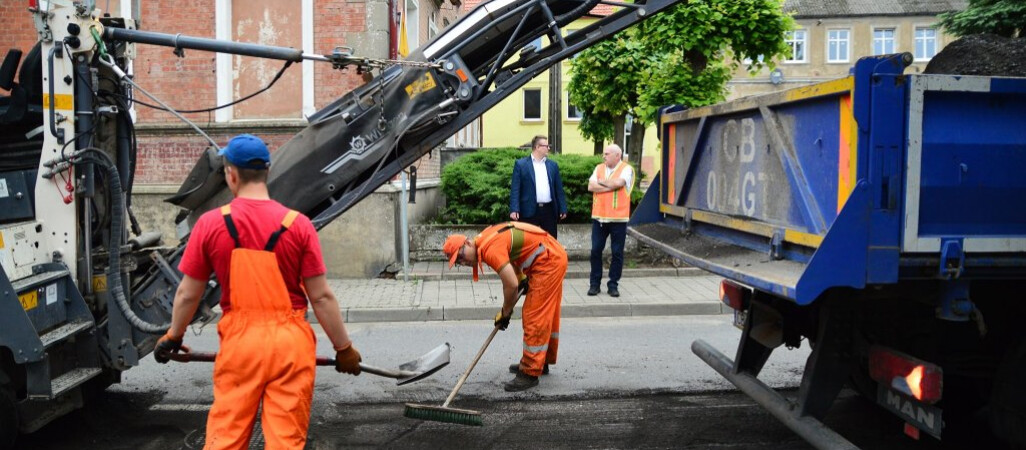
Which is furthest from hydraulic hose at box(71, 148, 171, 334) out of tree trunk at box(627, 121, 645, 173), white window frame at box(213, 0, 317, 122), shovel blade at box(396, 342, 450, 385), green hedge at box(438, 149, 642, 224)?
tree trunk at box(627, 121, 645, 173)

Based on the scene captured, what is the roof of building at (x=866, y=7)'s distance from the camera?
4300 cm

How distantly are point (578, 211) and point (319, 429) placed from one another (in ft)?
24.9

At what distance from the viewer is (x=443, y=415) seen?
501 centimetres

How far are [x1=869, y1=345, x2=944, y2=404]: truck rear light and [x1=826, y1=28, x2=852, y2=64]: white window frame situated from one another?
4306cm

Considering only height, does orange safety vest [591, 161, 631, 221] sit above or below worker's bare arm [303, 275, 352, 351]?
above

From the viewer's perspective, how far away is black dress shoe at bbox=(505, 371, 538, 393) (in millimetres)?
6043

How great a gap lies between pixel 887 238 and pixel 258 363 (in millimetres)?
2549

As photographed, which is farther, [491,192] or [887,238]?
[491,192]

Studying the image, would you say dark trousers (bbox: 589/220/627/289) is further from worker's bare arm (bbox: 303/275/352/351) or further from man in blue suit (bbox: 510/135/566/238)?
worker's bare arm (bbox: 303/275/352/351)

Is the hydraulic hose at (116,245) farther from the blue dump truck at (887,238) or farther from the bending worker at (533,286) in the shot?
the blue dump truck at (887,238)

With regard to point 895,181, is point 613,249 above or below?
below

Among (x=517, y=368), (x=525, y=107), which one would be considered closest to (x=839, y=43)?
(x=525, y=107)

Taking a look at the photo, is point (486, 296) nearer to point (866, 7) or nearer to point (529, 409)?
point (529, 409)

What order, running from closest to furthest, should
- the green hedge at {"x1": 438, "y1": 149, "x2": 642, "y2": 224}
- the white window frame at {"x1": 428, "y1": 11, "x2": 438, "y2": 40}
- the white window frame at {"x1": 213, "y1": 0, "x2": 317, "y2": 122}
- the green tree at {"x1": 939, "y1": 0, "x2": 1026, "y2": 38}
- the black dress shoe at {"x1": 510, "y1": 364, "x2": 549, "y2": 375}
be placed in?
the black dress shoe at {"x1": 510, "y1": 364, "x2": 549, "y2": 375}, the white window frame at {"x1": 213, "y1": 0, "x2": 317, "y2": 122}, the green hedge at {"x1": 438, "y1": 149, "x2": 642, "y2": 224}, the green tree at {"x1": 939, "y1": 0, "x2": 1026, "y2": 38}, the white window frame at {"x1": 428, "y1": 11, "x2": 438, "y2": 40}
